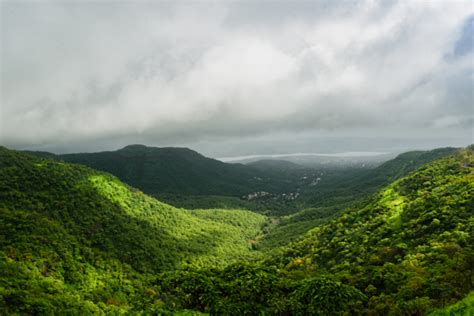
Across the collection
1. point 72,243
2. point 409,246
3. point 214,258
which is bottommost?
point 214,258

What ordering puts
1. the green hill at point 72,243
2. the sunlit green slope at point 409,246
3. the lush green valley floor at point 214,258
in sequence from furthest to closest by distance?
the green hill at point 72,243, the lush green valley floor at point 214,258, the sunlit green slope at point 409,246

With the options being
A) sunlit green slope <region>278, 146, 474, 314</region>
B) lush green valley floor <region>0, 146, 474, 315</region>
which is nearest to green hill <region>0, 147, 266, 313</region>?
lush green valley floor <region>0, 146, 474, 315</region>

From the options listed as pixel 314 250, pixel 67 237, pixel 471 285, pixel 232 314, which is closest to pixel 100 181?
pixel 67 237

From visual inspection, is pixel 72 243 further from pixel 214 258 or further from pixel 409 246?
pixel 409 246

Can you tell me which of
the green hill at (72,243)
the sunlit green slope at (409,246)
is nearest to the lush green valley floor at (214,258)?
the sunlit green slope at (409,246)

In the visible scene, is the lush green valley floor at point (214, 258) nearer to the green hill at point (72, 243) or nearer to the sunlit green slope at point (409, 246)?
the sunlit green slope at point (409, 246)

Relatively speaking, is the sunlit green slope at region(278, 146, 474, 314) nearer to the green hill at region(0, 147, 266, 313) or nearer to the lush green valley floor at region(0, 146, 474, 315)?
the lush green valley floor at region(0, 146, 474, 315)

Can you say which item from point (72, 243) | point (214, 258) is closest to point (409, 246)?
point (72, 243)

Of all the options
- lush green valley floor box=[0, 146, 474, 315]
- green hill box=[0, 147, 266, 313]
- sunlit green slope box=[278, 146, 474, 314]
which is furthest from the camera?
green hill box=[0, 147, 266, 313]
